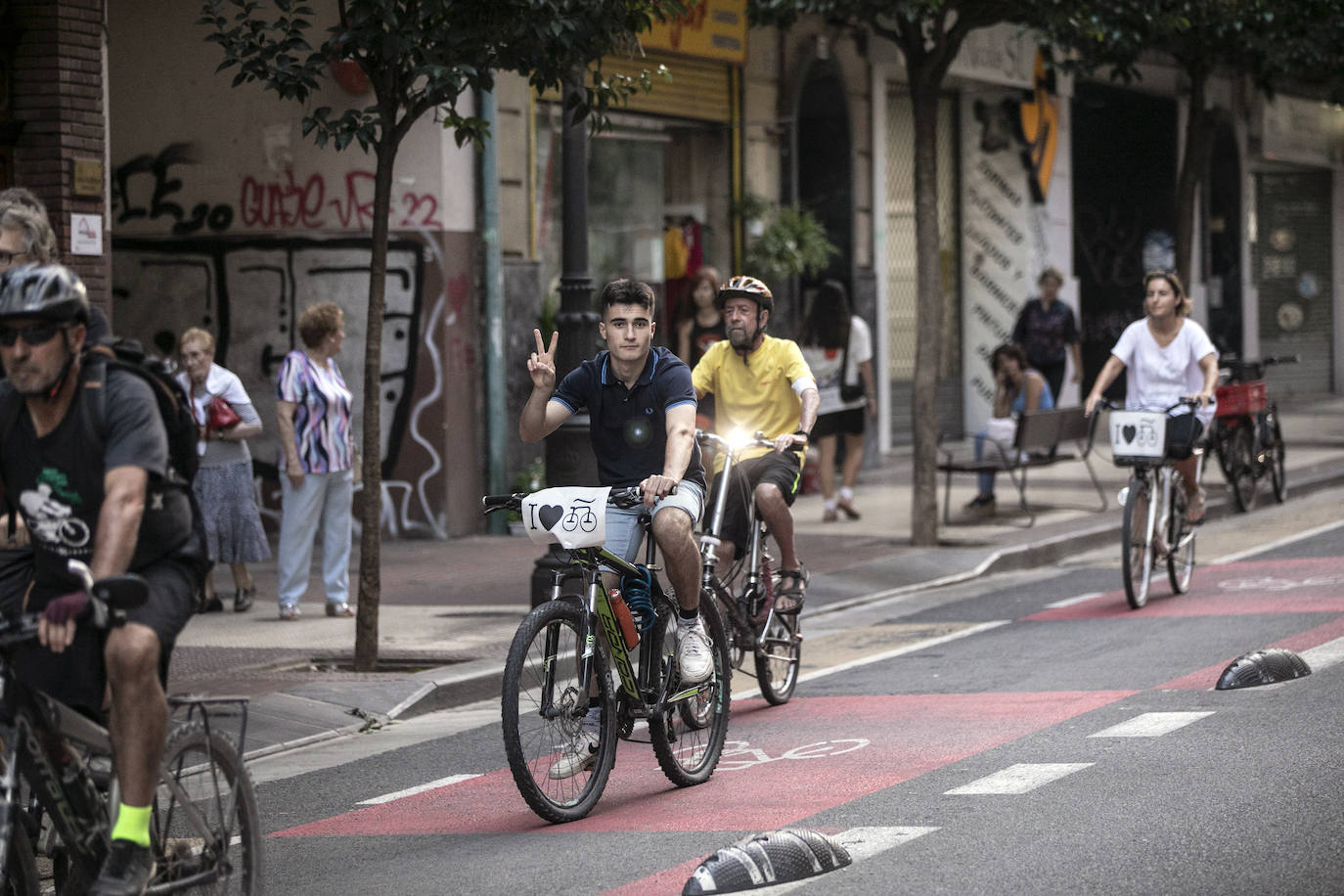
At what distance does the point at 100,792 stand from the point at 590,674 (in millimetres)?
2071

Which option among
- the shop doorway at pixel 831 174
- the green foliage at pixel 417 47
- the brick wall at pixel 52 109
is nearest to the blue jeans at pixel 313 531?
the brick wall at pixel 52 109

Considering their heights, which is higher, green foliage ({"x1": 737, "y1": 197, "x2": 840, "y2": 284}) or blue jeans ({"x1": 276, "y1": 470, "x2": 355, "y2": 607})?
green foliage ({"x1": 737, "y1": 197, "x2": 840, "y2": 284})

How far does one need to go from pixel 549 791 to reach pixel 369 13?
4.25 metres

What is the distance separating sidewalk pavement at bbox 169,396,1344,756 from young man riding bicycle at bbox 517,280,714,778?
218 centimetres

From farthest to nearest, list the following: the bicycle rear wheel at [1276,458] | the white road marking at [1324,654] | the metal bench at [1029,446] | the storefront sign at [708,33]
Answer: the storefront sign at [708,33] → the bicycle rear wheel at [1276,458] → the metal bench at [1029,446] → the white road marking at [1324,654]

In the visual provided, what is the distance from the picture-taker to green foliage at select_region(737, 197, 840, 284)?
18.3 metres

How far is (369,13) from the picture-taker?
29.2 feet

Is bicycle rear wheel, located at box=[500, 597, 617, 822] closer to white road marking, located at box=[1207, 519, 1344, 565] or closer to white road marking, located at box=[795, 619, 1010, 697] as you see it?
white road marking, located at box=[795, 619, 1010, 697]

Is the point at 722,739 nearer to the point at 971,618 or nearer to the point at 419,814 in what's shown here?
the point at 419,814

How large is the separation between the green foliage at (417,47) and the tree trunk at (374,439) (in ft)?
0.72

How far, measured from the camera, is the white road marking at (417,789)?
6.93 metres

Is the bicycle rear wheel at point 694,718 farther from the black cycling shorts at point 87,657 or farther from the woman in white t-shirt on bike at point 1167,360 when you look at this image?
the woman in white t-shirt on bike at point 1167,360

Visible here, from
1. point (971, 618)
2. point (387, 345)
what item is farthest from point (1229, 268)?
point (971, 618)

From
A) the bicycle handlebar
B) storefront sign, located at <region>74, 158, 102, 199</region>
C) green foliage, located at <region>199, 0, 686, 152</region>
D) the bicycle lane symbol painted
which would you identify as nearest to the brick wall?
storefront sign, located at <region>74, 158, 102, 199</region>
